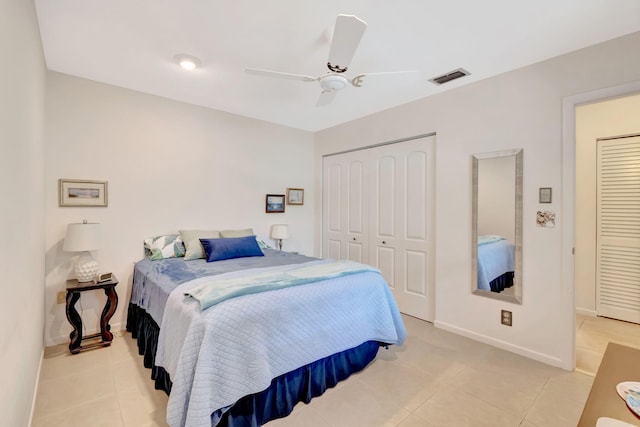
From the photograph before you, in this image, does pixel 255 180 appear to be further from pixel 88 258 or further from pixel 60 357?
pixel 60 357

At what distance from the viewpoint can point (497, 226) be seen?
2.81 meters

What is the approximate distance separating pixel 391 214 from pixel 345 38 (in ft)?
7.99

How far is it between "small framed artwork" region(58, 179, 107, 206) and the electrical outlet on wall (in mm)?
4039

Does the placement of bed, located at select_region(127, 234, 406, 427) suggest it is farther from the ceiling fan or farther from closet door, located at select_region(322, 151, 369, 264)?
closet door, located at select_region(322, 151, 369, 264)

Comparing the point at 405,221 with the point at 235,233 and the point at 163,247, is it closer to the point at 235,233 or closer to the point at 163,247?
the point at 235,233

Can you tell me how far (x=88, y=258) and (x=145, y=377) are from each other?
138 centimetres

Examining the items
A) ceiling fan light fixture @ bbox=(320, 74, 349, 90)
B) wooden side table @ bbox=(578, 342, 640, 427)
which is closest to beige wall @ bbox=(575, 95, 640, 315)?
wooden side table @ bbox=(578, 342, 640, 427)

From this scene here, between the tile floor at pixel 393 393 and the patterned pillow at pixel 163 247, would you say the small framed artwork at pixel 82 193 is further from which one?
the tile floor at pixel 393 393

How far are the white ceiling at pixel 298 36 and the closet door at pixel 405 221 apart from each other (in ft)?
2.81

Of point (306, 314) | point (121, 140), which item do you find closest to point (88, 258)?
point (121, 140)

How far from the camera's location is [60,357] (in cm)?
253

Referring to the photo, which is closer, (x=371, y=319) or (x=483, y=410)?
(x=483, y=410)

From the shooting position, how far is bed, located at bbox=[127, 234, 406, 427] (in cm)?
155

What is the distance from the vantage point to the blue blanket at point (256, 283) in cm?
174
